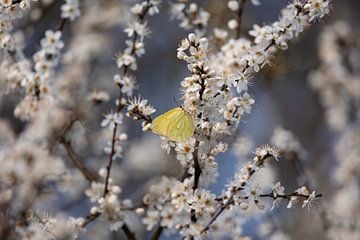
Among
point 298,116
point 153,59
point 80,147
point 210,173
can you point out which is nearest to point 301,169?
point 80,147

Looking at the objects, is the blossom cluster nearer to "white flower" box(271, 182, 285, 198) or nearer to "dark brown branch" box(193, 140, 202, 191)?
"white flower" box(271, 182, 285, 198)

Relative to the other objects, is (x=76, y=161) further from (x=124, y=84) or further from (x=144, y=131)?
(x=144, y=131)

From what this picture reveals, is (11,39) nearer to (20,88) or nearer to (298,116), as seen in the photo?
(20,88)

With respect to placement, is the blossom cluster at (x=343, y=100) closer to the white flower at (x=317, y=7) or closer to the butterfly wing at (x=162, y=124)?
the white flower at (x=317, y=7)

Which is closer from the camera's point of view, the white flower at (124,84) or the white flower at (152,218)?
the white flower at (152,218)

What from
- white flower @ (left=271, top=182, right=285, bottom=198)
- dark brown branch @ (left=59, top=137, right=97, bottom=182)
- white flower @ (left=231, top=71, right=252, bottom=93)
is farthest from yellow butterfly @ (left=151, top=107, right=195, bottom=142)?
dark brown branch @ (left=59, top=137, right=97, bottom=182)

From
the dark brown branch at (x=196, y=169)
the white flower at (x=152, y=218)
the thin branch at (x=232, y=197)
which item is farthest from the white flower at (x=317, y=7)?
the white flower at (x=152, y=218)

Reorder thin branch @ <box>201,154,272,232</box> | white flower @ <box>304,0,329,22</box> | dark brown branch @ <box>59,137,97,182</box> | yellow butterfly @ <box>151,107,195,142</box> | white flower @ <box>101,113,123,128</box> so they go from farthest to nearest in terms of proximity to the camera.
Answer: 1. dark brown branch @ <box>59,137,97,182</box>
2. white flower @ <box>101,113,123,128</box>
3. white flower @ <box>304,0,329,22</box>
4. thin branch @ <box>201,154,272,232</box>
5. yellow butterfly @ <box>151,107,195,142</box>
